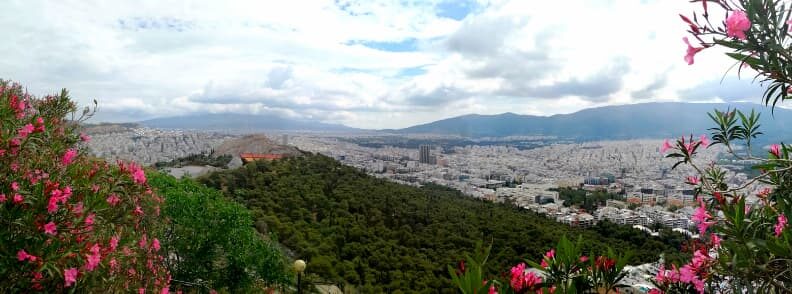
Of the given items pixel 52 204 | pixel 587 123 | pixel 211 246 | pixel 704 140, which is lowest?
pixel 211 246

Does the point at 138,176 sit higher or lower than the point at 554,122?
lower

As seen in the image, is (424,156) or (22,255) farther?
(424,156)

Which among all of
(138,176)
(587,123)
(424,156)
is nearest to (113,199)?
(138,176)

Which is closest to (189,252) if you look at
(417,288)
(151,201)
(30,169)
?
(151,201)

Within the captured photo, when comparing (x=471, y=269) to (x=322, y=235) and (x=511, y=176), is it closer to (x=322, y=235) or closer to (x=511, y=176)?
(x=322, y=235)

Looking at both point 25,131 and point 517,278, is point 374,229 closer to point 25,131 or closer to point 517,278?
point 25,131

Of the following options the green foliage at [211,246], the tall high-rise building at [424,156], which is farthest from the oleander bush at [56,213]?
the tall high-rise building at [424,156]
